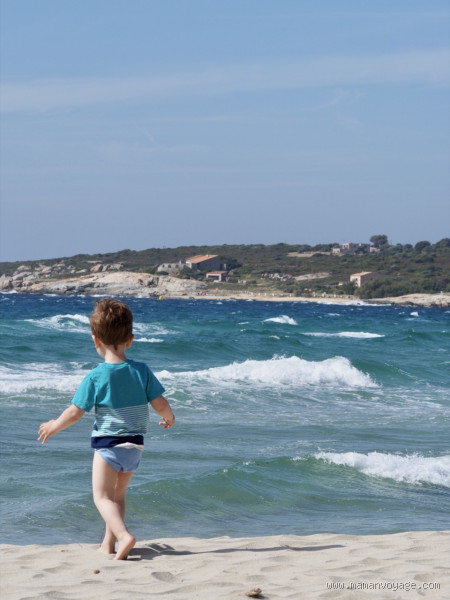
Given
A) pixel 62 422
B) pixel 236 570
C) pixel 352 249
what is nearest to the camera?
pixel 62 422

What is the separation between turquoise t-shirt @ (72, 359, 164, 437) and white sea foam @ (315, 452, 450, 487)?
15.2 feet

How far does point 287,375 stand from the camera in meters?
19.5

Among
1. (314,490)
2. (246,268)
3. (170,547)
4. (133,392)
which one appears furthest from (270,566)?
(246,268)

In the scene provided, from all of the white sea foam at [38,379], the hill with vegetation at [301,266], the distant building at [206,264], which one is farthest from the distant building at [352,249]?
the white sea foam at [38,379]

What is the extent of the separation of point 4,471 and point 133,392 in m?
4.06

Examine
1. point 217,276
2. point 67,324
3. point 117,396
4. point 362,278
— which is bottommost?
point 67,324

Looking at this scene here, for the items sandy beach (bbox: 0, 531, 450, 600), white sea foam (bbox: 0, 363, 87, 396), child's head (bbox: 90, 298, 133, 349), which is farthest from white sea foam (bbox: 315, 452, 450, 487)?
white sea foam (bbox: 0, 363, 87, 396)

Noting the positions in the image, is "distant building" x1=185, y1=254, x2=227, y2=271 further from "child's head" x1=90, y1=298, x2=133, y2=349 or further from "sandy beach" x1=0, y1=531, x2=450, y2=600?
"child's head" x1=90, y1=298, x2=133, y2=349

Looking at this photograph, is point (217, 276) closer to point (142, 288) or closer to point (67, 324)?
point (142, 288)

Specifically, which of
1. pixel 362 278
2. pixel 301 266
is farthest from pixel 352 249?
pixel 362 278

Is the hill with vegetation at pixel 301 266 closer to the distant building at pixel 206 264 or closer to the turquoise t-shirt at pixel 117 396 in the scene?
the distant building at pixel 206 264

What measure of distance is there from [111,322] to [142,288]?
114 m

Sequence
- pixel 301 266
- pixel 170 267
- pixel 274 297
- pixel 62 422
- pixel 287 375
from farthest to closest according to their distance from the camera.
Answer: pixel 301 266
pixel 170 267
pixel 274 297
pixel 287 375
pixel 62 422

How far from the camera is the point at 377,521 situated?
693 cm
